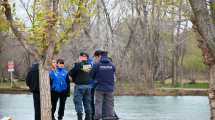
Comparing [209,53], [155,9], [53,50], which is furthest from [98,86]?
[155,9]

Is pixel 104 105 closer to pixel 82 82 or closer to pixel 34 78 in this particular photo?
pixel 82 82

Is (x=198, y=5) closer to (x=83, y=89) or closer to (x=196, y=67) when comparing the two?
(x=83, y=89)

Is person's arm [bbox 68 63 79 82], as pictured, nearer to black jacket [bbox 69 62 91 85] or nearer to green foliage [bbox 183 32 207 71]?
black jacket [bbox 69 62 91 85]

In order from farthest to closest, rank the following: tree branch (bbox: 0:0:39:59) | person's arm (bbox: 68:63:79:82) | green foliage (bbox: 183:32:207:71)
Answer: green foliage (bbox: 183:32:207:71)
person's arm (bbox: 68:63:79:82)
tree branch (bbox: 0:0:39:59)

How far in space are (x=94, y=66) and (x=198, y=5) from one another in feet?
24.8

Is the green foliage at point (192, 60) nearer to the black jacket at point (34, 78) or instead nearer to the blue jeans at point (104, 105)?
the blue jeans at point (104, 105)

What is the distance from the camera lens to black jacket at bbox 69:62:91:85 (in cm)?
1647

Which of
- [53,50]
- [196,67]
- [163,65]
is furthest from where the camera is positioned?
[196,67]

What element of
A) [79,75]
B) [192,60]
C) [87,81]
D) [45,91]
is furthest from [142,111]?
[192,60]

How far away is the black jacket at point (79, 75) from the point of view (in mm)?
16469

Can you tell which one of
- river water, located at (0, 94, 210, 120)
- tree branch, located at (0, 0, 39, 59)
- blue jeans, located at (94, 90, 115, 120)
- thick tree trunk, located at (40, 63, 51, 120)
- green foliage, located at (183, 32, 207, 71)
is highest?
tree branch, located at (0, 0, 39, 59)

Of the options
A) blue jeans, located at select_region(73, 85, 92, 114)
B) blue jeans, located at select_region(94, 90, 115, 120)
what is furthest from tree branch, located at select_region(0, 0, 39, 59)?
blue jeans, located at select_region(94, 90, 115, 120)

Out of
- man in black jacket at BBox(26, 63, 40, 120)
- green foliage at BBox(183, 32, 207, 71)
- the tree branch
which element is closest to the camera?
the tree branch

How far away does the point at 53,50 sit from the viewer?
43.7ft
